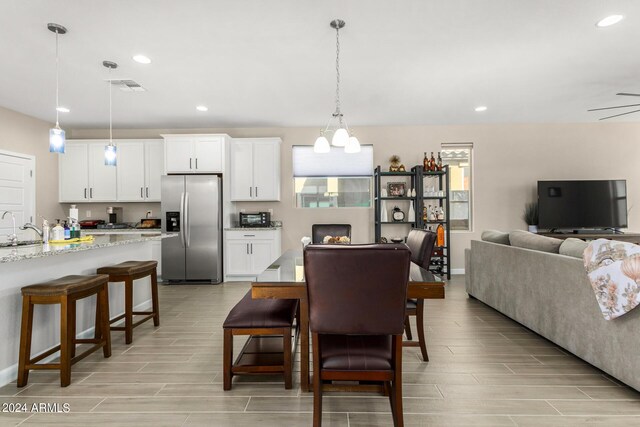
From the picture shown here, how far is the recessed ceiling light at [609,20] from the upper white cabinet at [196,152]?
4590 mm

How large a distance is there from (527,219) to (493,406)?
4614 millimetres

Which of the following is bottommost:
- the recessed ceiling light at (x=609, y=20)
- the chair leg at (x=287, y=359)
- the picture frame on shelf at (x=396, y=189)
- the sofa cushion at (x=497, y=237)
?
the chair leg at (x=287, y=359)

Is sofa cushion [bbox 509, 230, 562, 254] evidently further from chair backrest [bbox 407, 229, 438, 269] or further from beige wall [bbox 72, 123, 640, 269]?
beige wall [bbox 72, 123, 640, 269]

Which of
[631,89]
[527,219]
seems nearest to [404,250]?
[631,89]

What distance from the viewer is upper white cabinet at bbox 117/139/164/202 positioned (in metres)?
5.63

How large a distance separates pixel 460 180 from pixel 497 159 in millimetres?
676

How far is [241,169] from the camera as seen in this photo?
5633 mm

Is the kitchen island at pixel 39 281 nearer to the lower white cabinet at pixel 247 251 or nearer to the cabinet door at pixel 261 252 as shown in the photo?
the lower white cabinet at pixel 247 251

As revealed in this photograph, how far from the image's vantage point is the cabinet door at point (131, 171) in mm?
5633

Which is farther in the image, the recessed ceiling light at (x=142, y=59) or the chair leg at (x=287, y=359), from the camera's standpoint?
the recessed ceiling light at (x=142, y=59)

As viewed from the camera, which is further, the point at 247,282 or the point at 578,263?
the point at 247,282

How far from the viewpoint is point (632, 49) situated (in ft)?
10.5

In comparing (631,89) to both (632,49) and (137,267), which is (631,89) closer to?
(632,49)

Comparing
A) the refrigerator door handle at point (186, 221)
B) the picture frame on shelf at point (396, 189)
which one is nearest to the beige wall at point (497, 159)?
the picture frame on shelf at point (396, 189)
